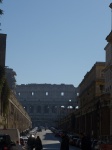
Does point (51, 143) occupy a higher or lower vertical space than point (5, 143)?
lower

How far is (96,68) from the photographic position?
3920 inches

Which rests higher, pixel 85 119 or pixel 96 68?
pixel 96 68

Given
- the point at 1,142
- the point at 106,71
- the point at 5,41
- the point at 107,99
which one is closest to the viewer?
the point at 1,142

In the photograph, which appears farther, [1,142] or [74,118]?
[74,118]

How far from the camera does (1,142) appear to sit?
24438 millimetres

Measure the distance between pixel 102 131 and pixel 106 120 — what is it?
2.07 m

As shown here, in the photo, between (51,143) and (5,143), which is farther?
(51,143)

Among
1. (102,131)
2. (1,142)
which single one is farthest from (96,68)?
(1,142)

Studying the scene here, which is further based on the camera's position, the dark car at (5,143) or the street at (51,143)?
the street at (51,143)

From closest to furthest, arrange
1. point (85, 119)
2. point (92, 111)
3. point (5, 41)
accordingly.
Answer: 1. point (5, 41)
2. point (92, 111)
3. point (85, 119)

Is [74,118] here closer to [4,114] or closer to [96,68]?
[96,68]

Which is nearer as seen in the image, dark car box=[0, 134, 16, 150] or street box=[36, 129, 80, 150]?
dark car box=[0, 134, 16, 150]

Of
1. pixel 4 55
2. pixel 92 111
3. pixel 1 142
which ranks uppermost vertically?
pixel 4 55

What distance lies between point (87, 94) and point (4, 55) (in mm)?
47728
